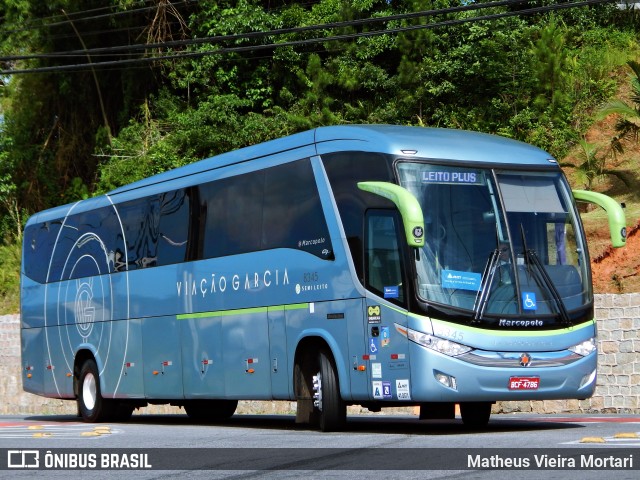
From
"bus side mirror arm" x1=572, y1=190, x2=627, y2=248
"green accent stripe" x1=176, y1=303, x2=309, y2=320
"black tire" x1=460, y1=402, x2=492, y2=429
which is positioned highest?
"bus side mirror arm" x1=572, y1=190, x2=627, y2=248

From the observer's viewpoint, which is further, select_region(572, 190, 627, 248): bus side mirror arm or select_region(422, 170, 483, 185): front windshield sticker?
select_region(572, 190, 627, 248): bus side mirror arm

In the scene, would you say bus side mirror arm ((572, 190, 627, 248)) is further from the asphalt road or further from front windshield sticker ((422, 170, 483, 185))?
the asphalt road

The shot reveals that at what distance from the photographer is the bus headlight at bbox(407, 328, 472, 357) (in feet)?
45.4

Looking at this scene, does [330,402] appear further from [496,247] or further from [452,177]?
[452,177]

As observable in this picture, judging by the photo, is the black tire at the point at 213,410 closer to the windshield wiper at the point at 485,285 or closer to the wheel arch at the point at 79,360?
the wheel arch at the point at 79,360

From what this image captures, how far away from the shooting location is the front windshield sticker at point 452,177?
1444 cm

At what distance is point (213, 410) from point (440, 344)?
27.4 ft

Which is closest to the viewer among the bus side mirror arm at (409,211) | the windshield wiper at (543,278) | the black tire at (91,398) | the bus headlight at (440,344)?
the bus side mirror arm at (409,211)

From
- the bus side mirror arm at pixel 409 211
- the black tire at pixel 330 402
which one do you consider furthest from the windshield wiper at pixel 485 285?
the black tire at pixel 330 402

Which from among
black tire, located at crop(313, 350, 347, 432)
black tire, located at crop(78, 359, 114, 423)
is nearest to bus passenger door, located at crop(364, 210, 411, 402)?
black tire, located at crop(313, 350, 347, 432)

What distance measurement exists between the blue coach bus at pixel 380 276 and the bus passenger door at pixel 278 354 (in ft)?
0.10

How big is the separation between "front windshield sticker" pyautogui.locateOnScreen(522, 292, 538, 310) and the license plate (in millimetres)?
809

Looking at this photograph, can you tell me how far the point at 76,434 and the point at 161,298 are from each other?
4.03m

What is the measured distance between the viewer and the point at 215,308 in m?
17.9
